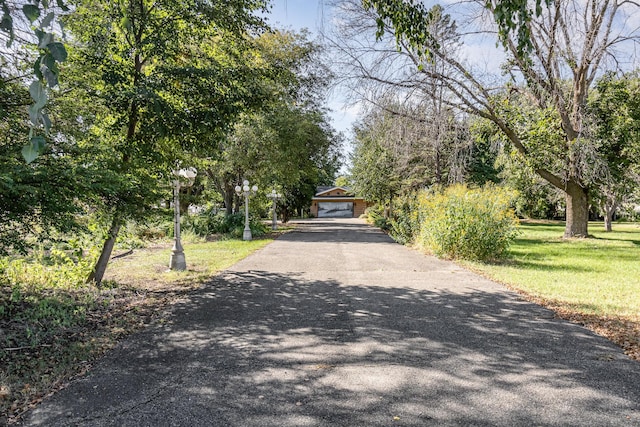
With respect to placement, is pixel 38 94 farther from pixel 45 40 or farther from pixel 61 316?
pixel 61 316

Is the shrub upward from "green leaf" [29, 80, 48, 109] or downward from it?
downward

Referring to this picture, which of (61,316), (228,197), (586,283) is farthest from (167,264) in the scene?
(228,197)

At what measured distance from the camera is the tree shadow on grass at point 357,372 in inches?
116

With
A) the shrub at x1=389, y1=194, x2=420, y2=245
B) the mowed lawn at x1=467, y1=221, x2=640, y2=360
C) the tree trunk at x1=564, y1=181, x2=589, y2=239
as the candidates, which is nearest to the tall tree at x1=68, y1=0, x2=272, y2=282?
the mowed lawn at x1=467, y1=221, x2=640, y2=360

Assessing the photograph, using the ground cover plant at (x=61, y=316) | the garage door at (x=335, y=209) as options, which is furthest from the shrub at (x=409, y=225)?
the garage door at (x=335, y=209)

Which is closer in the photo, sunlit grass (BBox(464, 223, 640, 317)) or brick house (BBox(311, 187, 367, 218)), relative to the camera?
sunlit grass (BBox(464, 223, 640, 317))

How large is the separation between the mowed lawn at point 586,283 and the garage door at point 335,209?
44340 millimetres

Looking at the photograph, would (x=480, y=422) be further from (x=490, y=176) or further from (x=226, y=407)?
(x=490, y=176)

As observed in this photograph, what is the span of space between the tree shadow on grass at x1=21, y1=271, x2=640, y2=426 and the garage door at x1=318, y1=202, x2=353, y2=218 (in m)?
52.6

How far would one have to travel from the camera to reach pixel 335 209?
59.0 m

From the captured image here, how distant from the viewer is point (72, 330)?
481 centimetres

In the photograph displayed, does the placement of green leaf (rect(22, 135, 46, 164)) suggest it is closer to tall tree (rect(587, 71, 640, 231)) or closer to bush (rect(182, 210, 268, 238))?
tall tree (rect(587, 71, 640, 231))

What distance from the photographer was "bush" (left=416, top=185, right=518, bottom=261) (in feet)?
36.9

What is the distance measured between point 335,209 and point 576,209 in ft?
138
